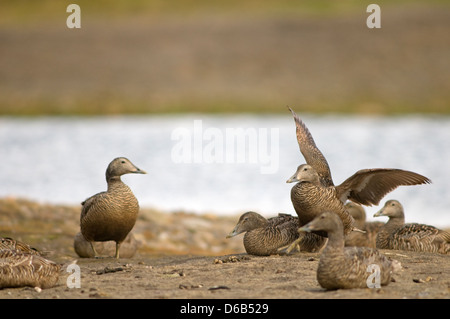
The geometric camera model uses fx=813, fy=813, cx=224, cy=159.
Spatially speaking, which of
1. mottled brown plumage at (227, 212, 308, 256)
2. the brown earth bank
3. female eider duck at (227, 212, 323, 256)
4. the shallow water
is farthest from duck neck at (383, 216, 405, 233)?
the shallow water

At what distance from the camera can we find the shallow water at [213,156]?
1808 centimetres

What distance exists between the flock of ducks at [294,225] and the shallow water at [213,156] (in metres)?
4.96

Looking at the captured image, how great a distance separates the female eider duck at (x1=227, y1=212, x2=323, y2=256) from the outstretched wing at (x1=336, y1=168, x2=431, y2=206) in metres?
0.71

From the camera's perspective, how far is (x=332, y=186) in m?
9.82

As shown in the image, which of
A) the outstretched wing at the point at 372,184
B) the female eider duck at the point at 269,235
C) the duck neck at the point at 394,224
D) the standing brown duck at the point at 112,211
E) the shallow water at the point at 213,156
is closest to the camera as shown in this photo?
the female eider duck at the point at 269,235

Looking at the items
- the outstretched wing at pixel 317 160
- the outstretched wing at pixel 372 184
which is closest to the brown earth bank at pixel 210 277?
the outstretched wing at pixel 372 184

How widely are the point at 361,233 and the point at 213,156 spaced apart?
13158 mm

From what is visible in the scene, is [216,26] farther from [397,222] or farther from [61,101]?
[397,222]

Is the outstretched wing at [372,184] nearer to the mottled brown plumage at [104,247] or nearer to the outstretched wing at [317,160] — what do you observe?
the outstretched wing at [317,160]

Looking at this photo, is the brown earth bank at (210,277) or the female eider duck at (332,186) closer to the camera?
the brown earth bank at (210,277)

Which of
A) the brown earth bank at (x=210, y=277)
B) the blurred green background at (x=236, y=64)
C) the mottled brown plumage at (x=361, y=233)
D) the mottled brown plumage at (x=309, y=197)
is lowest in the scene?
the brown earth bank at (x=210, y=277)

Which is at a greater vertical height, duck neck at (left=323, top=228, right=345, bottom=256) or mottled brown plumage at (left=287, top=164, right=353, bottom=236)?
mottled brown plumage at (left=287, top=164, right=353, bottom=236)

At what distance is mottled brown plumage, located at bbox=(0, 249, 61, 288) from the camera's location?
25.2 ft

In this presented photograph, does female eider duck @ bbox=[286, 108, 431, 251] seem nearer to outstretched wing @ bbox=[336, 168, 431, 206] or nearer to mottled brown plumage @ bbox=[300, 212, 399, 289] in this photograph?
outstretched wing @ bbox=[336, 168, 431, 206]
